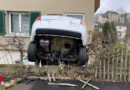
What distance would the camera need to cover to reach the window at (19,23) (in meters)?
7.48

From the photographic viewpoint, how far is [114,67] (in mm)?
4258

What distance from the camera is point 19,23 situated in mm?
7539

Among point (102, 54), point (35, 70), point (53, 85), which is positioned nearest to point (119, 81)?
point (102, 54)

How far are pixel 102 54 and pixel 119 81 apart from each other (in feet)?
3.24

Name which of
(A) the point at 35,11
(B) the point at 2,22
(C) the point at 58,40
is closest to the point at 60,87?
(C) the point at 58,40

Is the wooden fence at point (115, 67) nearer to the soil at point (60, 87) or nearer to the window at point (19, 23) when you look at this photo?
the soil at point (60, 87)

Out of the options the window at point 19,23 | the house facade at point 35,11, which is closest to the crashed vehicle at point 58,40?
the house facade at point 35,11

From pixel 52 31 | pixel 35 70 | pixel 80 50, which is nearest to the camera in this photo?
pixel 52 31

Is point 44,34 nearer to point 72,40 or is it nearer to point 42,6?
point 72,40

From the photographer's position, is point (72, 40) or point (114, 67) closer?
point (72, 40)

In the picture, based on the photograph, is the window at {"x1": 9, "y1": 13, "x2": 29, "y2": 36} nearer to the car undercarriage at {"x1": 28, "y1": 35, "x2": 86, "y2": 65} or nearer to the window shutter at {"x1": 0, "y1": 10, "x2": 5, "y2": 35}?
the window shutter at {"x1": 0, "y1": 10, "x2": 5, "y2": 35}

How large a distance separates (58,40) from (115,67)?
2.16 metres

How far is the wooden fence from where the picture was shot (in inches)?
164

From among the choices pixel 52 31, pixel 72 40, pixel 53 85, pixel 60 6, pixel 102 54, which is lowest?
pixel 53 85
